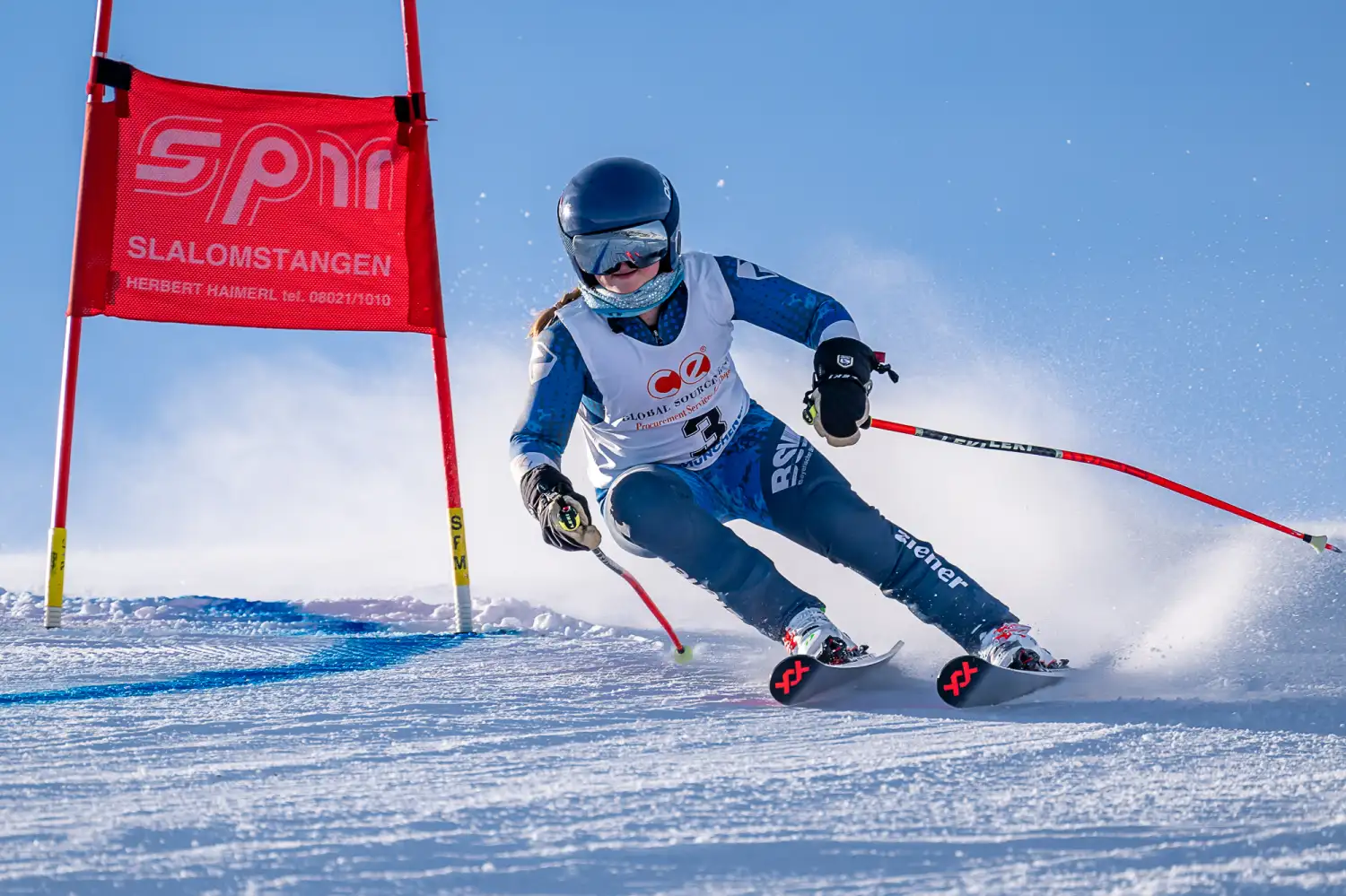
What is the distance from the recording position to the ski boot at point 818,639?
8.47ft

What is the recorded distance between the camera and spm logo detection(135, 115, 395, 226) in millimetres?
4809

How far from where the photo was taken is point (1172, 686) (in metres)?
2.50

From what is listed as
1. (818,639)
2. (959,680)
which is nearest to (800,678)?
(818,639)

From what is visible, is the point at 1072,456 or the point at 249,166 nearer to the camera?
the point at 1072,456

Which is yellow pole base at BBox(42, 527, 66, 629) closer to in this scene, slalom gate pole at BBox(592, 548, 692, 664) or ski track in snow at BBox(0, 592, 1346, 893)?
ski track in snow at BBox(0, 592, 1346, 893)

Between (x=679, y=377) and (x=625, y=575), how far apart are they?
533mm

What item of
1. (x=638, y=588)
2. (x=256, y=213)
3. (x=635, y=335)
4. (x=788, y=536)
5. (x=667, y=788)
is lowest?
(x=667, y=788)

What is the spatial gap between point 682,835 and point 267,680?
1961 millimetres

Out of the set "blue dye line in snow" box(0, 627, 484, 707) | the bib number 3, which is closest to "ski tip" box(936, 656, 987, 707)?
the bib number 3

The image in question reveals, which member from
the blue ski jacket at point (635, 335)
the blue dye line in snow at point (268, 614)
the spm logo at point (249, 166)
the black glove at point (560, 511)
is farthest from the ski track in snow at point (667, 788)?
the spm logo at point (249, 166)

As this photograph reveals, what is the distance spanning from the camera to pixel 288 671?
10.4ft

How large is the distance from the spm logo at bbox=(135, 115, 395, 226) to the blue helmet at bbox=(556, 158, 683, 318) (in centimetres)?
245

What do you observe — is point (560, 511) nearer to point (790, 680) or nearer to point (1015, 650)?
point (790, 680)

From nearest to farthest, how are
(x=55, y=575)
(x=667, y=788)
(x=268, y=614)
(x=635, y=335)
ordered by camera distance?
(x=667, y=788)
(x=635, y=335)
(x=55, y=575)
(x=268, y=614)
